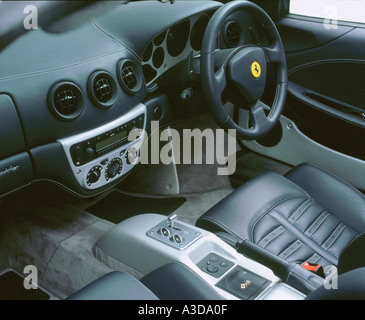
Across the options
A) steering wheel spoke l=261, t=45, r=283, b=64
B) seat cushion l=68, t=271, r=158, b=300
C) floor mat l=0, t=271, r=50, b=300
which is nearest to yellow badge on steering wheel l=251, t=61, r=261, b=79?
steering wheel spoke l=261, t=45, r=283, b=64

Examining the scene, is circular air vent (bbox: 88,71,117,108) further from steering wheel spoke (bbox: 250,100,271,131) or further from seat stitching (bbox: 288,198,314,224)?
seat stitching (bbox: 288,198,314,224)

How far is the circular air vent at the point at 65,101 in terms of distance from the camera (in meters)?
1.50

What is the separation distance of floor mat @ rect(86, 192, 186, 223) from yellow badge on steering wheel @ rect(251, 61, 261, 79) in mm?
787

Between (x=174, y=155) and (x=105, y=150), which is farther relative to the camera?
(x=174, y=155)

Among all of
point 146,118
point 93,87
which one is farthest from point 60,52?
point 146,118

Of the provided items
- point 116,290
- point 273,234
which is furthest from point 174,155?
point 116,290

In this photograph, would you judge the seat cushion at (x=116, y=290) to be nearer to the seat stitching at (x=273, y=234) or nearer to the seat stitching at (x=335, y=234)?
the seat stitching at (x=273, y=234)

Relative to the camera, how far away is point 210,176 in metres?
2.39

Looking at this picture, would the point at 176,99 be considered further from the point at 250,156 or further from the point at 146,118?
the point at 250,156

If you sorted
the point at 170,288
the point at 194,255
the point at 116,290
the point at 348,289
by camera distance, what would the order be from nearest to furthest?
the point at 348,289
the point at 116,290
the point at 170,288
the point at 194,255

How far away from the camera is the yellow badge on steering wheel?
1671mm

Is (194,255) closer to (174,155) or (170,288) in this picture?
(170,288)

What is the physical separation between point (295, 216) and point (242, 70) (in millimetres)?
517

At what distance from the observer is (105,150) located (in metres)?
1.73
